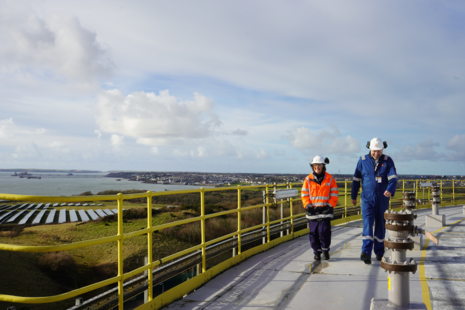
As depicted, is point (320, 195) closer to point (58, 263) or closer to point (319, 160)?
point (319, 160)

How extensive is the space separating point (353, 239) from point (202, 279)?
478 centimetres

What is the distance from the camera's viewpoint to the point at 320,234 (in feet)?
19.9

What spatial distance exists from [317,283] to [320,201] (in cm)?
168

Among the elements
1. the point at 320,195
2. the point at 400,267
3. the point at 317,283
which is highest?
the point at 320,195

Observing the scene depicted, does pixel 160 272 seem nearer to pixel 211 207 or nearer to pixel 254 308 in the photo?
pixel 254 308

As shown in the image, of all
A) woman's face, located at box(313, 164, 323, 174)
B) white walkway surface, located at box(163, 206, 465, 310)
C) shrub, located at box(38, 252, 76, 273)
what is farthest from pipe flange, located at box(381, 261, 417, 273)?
shrub, located at box(38, 252, 76, 273)

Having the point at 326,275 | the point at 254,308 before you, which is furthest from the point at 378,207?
the point at 254,308

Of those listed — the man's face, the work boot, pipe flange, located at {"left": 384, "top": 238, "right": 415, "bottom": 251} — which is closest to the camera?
pipe flange, located at {"left": 384, "top": 238, "right": 415, "bottom": 251}

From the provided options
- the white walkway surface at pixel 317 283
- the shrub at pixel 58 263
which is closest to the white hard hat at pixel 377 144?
the white walkway surface at pixel 317 283

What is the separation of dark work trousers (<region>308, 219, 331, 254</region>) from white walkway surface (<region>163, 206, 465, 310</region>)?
0.93ft

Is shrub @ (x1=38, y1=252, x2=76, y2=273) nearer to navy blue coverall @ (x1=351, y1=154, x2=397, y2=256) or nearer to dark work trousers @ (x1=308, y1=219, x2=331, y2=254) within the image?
dark work trousers @ (x1=308, y1=219, x2=331, y2=254)

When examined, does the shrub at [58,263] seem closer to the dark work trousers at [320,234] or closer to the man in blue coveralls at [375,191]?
the dark work trousers at [320,234]

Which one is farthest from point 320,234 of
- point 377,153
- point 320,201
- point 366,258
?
point 377,153

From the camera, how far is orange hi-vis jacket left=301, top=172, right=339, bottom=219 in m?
6.02
